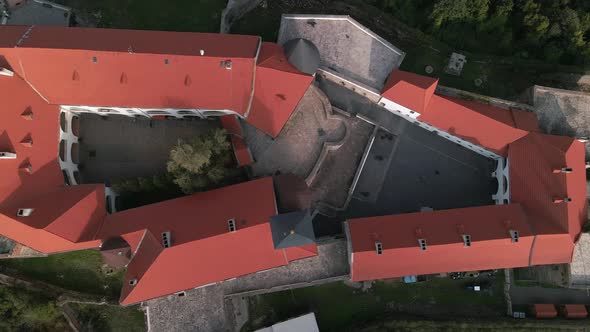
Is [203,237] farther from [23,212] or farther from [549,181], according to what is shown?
[549,181]

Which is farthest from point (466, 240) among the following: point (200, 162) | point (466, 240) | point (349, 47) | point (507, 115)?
point (200, 162)

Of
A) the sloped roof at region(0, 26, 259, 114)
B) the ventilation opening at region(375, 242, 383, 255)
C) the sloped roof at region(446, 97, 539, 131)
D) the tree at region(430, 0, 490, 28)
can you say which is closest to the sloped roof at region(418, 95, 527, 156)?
the sloped roof at region(446, 97, 539, 131)

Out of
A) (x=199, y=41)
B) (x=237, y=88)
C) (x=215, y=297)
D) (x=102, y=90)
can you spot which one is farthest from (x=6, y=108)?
(x=215, y=297)

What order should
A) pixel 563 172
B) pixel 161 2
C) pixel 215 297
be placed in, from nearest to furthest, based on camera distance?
pixel 563 172 < pixel 215 297 < pixel 161 2

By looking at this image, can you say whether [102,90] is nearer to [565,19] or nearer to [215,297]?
[215,297]

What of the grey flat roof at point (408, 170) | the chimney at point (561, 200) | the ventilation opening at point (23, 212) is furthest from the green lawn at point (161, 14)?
the chimney at point (561, 200)

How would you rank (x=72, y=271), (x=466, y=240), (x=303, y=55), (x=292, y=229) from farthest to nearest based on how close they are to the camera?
(x=72, y=271)
(x=303, y=55)
(x=466, y=240)
(x=292, y=229)
